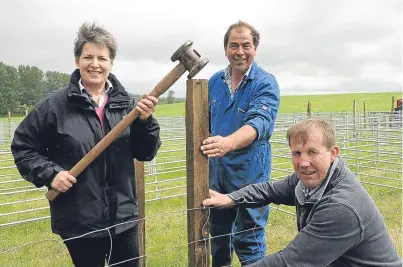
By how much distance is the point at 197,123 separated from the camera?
2148mm

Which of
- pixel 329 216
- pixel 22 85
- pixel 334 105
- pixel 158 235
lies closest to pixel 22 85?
pixel 22 85

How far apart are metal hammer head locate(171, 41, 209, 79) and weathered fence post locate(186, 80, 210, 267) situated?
0.08 m

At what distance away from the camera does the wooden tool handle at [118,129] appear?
84.7 inches

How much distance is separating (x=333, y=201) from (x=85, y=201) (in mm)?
1374

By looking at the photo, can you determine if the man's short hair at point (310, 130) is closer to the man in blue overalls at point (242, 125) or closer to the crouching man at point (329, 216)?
the crouching man at point (329, 216)

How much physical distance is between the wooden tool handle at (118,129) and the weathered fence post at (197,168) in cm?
11

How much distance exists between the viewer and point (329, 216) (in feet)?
6.22

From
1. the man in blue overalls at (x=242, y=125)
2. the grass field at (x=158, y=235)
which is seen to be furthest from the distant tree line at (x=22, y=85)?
the man in blue overalls at (x=242, y=125)

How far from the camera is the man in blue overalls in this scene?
9.07 ft

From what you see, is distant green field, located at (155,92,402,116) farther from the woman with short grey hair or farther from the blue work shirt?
the woman with short grey hair

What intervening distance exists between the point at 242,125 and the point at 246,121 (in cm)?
13

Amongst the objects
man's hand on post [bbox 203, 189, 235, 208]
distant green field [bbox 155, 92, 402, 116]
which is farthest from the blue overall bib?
distant green field [bbox 155, 92, 402, 116]

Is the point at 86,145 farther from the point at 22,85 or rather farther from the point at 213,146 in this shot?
the point at 22,85

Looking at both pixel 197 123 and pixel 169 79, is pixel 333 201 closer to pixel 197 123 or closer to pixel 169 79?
pixel 197 123
